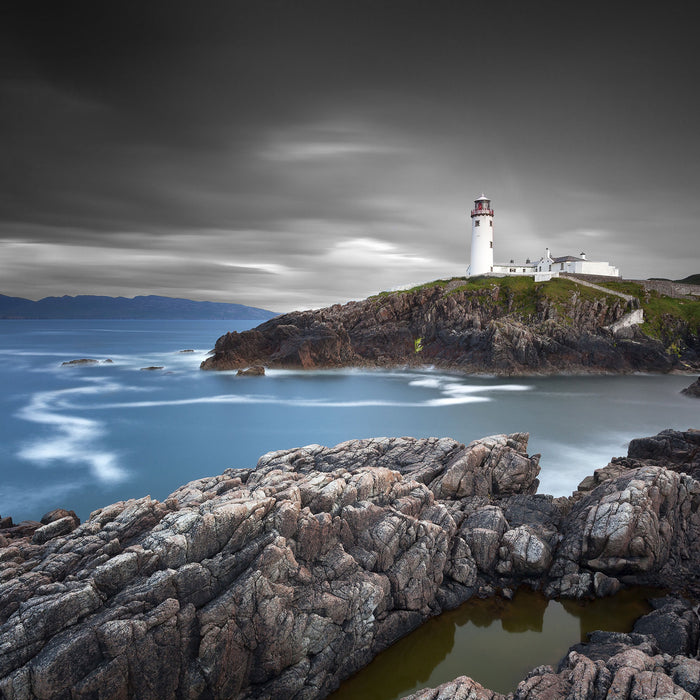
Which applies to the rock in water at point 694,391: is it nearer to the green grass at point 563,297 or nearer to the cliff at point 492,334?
the cliff at point 492,334

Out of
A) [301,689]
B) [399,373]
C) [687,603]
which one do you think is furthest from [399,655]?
[399,373]

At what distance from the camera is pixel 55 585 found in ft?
32.8

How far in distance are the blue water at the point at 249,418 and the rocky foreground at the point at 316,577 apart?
27.1ft

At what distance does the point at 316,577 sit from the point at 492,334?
176 feet

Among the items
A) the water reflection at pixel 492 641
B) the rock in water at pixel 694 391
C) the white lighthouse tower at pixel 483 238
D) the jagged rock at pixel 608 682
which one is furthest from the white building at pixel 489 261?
the jagged rock at pixel 608 682

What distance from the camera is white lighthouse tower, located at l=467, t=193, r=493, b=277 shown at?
3319 inches

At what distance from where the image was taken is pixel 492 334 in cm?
6078

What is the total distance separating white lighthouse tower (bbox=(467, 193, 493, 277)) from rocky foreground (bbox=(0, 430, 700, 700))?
71789mm

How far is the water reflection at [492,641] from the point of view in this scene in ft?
37.6

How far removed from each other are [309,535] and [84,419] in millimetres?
35570

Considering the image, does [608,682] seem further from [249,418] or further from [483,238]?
[483,238]

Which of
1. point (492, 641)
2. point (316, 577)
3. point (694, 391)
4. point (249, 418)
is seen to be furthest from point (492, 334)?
point (316, 577)

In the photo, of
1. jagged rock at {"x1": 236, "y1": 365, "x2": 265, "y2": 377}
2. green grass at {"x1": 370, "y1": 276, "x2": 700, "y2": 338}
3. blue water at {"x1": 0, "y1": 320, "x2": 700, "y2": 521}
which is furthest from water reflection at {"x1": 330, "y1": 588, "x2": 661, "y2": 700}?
green grass at {"x1": 370, "y1": 276, "x2": 700, "y2": 338}

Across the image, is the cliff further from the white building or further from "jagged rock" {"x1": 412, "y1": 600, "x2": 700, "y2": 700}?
"jagged rock" {"x1": 412, "y1": 600, "x2": 700, "y2": 700}
